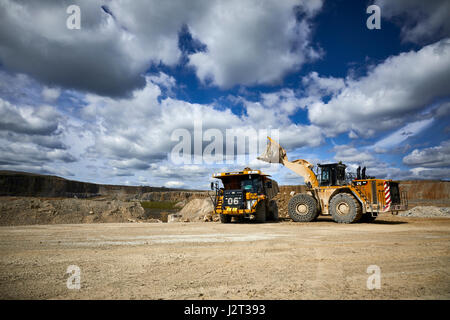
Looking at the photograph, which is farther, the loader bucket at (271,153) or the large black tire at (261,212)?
the loader bucket at (271,153)

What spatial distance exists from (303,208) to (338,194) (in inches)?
76.7

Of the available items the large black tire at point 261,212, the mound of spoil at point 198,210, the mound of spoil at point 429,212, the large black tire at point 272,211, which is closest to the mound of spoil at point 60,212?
the mound of spoil at point 198,210

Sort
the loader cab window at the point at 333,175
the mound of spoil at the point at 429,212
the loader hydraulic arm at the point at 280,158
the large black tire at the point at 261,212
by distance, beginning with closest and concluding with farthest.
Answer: the loader cab window at the point at 333,175 < the large black tire at the point at 261,212 < the loader hydraulic arm at the point at 280,158 < the mound of spoil at the point at 429,212

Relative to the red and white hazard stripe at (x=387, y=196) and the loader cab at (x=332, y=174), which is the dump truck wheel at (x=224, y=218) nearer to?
the loader cab at (x=332, y=174)

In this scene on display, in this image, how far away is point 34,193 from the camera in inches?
3125

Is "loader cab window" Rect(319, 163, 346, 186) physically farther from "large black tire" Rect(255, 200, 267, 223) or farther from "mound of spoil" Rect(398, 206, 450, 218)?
"mound of spoil" Rect(398, 206, 450, 218)

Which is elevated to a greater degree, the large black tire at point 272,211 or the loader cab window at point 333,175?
the loader cab window at point 333,175

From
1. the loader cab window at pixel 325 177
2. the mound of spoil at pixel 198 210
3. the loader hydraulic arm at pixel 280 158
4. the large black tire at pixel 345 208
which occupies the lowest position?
the mound of spoil at pixel 198 210

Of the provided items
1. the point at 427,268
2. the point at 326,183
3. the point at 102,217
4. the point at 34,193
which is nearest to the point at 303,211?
the point at 326,183

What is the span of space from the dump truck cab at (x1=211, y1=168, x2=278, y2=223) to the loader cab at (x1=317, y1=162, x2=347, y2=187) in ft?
9.54

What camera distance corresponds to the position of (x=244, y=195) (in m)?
13.4

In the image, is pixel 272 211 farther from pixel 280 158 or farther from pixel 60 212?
pixel 60 212

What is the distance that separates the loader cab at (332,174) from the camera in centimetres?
1344

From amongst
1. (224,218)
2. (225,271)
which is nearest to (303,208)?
(224,218)
